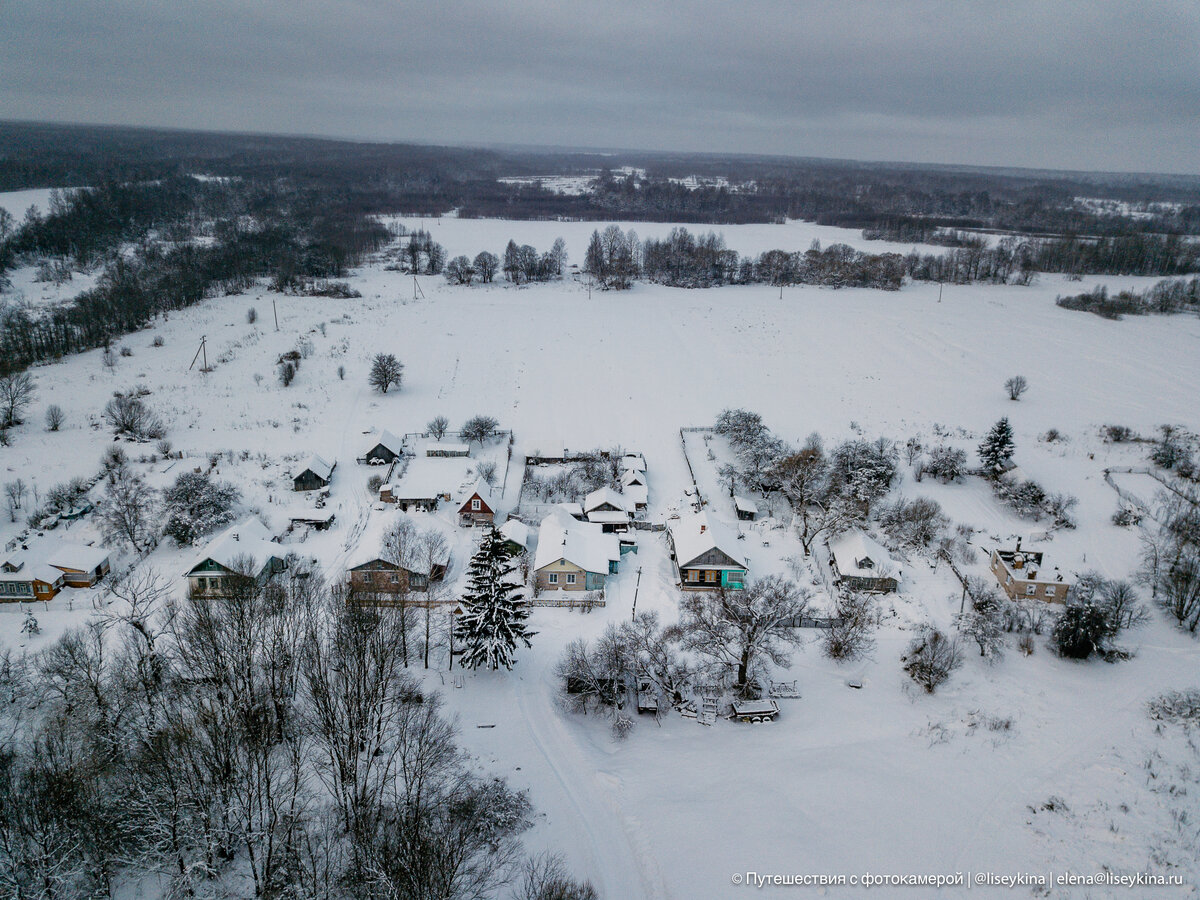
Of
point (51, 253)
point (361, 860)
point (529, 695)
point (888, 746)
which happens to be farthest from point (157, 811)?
point (51, 253)

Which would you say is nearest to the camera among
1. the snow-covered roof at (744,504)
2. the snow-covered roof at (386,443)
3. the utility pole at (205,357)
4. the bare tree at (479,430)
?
the snow-covered roof at (744,504)

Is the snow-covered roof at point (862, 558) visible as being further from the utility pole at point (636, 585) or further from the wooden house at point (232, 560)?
the wooden house at point (232, 560)

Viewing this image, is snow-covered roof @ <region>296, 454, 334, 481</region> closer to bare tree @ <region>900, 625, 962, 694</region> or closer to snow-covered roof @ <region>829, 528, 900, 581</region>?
snow-covered roof @ <region>829, 528, 900, 581</region>

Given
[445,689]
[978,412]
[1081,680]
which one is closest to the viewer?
[445,689]

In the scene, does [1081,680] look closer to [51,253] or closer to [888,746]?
[888,746]

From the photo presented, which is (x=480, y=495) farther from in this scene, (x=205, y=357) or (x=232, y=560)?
(x=205, y=357)

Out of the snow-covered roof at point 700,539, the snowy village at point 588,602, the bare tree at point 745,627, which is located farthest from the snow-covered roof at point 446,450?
the bare tree at point 745,627
